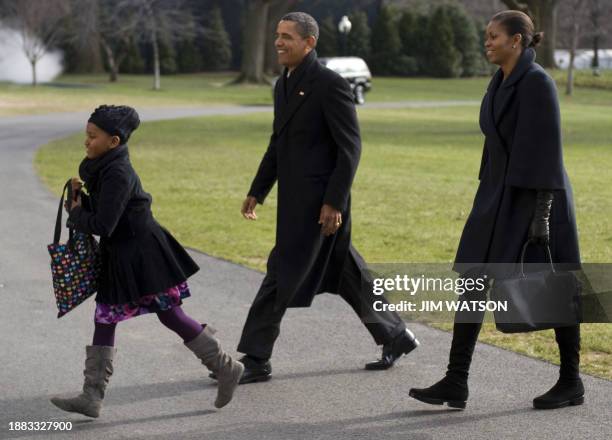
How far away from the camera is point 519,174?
4809 mm

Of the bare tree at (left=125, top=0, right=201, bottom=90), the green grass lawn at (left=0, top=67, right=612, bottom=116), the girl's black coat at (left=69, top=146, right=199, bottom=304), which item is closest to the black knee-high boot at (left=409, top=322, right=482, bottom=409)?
the girl's black coat at (left=69, top=146, right=199, bottom=304)

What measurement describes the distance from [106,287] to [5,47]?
197 feet

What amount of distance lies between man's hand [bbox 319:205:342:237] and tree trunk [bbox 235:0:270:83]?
48.1 m

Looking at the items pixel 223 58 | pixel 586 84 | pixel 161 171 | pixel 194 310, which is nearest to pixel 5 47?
pixel 223 58

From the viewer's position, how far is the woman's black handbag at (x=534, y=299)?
4.73 meters

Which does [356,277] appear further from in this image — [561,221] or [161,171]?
[161,171]

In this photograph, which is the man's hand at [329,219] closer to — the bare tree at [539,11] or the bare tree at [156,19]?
the bare tree at [539,11]

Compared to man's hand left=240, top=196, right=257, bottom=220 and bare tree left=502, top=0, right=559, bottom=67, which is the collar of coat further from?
bare tree left=502, top=0, right=559, bottom=67

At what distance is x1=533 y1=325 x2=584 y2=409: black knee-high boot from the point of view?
509 centimetres

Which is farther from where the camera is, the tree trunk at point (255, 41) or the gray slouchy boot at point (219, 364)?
the tree trunk at point (255, 41)

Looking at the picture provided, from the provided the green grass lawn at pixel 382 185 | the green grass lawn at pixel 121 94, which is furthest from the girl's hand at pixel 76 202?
the green grass lawn at pixel 121 94

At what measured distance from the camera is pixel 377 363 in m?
5.82

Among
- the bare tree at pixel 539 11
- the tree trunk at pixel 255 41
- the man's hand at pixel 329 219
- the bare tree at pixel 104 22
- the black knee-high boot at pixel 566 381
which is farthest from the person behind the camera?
the bare tree at pixel 104 22

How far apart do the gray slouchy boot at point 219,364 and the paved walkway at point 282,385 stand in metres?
0.09
